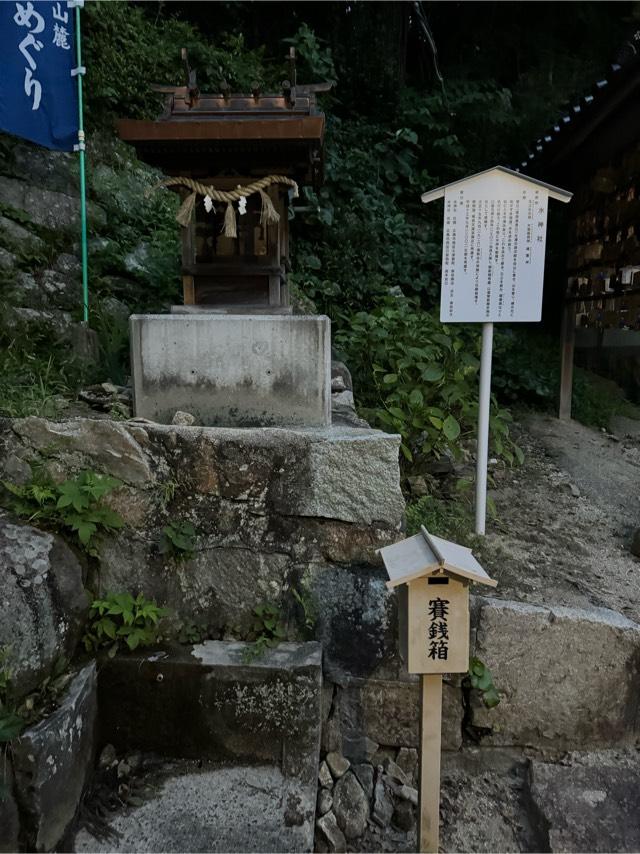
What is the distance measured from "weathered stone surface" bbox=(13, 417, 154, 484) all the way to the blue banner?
3.10 metres

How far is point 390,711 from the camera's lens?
312cm

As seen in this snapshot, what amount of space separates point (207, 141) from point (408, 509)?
260 cm

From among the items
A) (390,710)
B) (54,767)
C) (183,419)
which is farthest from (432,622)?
(183,419)

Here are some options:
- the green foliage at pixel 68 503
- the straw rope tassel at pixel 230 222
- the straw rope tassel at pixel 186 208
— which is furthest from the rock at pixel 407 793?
the straw rope tassel at pixel 186 208

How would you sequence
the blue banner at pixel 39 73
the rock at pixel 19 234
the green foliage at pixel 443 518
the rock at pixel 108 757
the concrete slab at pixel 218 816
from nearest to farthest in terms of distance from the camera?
the concrete slab at pixel 218 816 → the rock at pixel 108 757 → the green foliage at pixel 443 518 → the blue banner at pixel 39 73 → the rock at pixel 19 234

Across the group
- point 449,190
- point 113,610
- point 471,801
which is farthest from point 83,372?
point 471,801

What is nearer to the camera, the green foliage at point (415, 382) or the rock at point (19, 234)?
the green foliage at point (415, 382)

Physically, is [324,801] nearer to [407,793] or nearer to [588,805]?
[407,793]

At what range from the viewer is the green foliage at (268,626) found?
9.94ft

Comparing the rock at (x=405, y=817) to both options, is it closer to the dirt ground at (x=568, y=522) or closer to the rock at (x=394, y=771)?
the rock at (x=394, y=771)

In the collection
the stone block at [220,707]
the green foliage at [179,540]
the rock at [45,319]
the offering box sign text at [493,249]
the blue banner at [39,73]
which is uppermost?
the blue banner at [39,73]

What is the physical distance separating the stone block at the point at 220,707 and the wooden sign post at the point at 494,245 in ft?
8.08

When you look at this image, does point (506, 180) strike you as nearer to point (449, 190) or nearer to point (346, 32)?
point (449, 190)

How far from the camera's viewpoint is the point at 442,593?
7.23 ft
